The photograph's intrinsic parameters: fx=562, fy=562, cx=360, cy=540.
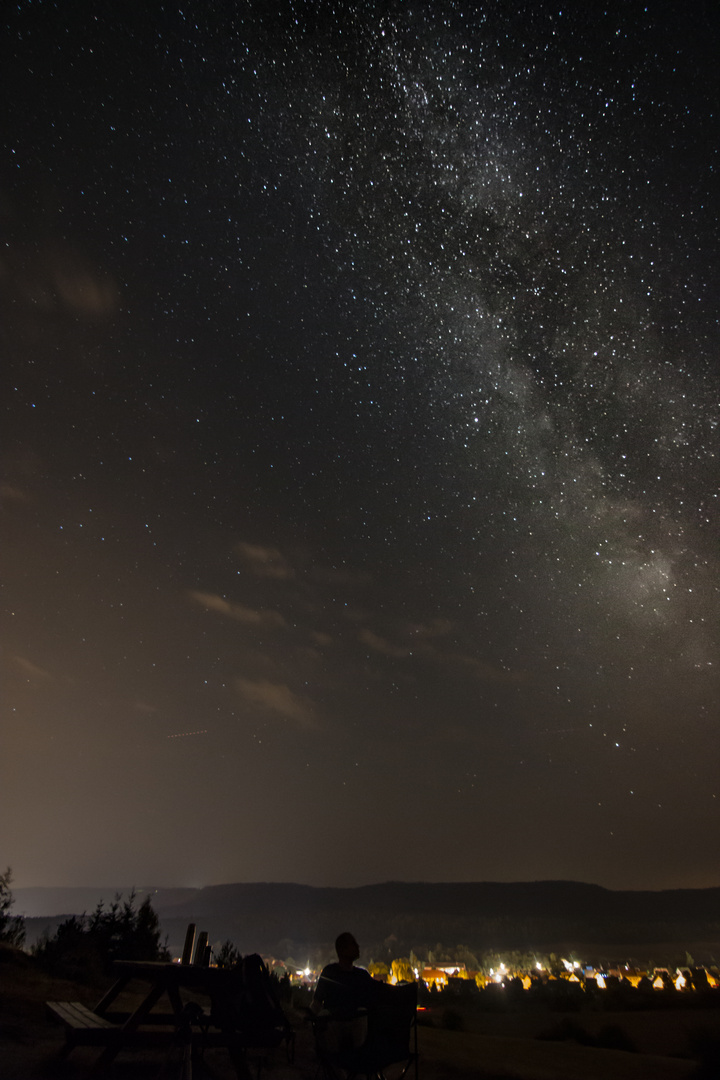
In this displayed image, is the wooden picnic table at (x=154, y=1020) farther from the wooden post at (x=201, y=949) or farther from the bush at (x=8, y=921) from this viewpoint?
the bush at (x=8, y=921)

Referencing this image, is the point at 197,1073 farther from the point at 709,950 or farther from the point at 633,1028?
the point at 709,950

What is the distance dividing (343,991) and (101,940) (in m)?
9.82

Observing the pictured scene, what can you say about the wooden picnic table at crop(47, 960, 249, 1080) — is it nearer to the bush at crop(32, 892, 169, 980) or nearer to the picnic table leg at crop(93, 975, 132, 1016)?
the picnic table leg at crop(93, 975, 132, 1016)

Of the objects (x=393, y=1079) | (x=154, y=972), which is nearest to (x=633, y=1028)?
(x=393, y=1079)

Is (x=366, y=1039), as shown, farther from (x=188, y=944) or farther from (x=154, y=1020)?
(x=188, y=944)

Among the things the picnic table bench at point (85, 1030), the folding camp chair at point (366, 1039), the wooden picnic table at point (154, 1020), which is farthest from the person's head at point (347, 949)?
the picnic table bench at point (85, 1030)

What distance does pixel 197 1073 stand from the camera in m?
4.20

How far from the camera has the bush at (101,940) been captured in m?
9.08

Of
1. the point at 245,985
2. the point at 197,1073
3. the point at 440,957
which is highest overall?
the point at 245,985

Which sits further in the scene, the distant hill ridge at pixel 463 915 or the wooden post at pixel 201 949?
the distant hill ridge at pixel 463 915

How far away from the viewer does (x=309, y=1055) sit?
530 centimetres

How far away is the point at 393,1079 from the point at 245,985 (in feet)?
10.2

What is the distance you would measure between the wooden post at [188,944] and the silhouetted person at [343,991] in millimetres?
2336

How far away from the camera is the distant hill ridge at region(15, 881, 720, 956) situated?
51750mm
